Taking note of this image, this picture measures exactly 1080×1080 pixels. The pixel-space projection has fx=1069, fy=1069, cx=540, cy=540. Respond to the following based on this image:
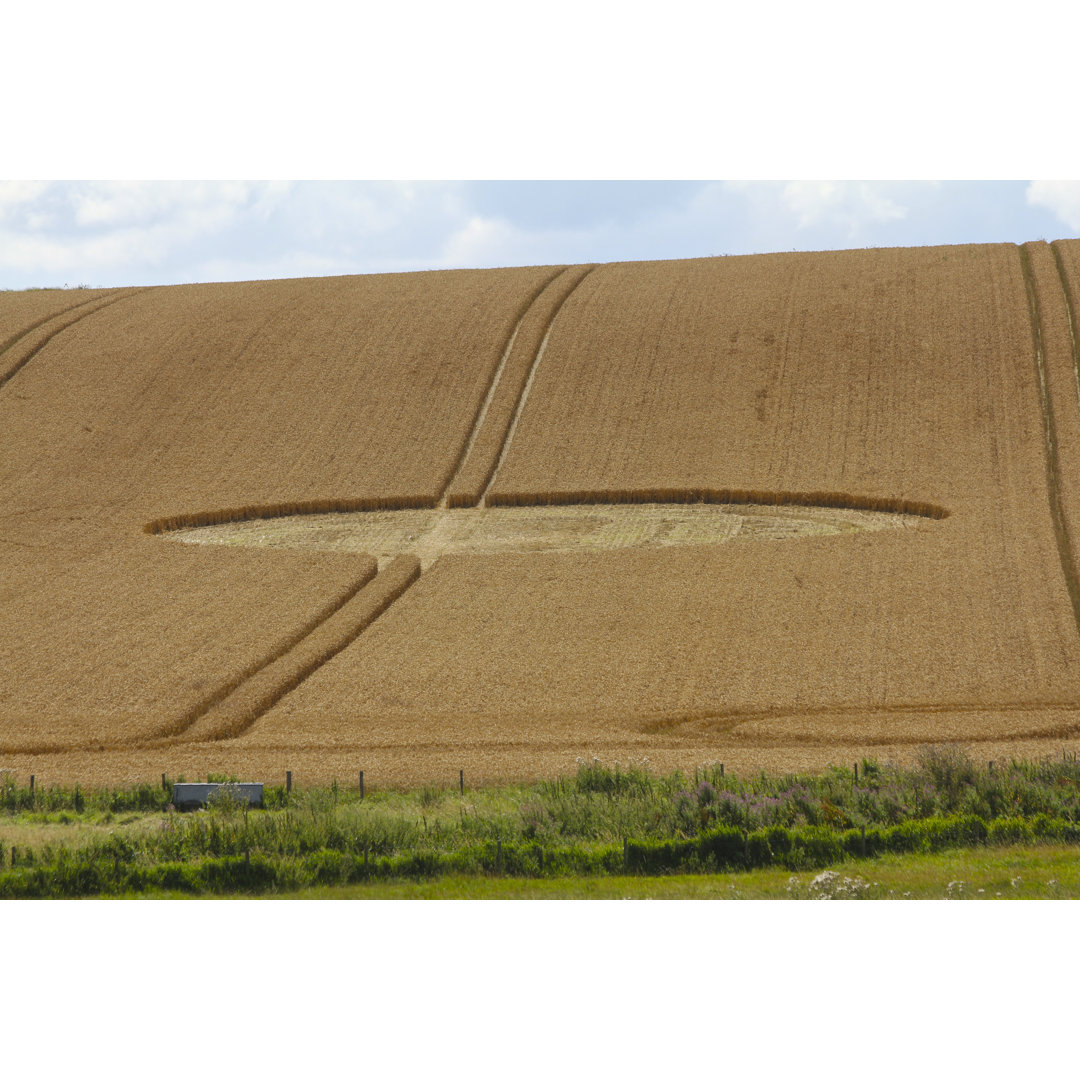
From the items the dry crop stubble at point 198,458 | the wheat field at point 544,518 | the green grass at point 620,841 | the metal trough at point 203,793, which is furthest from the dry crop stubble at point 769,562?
the green grass at point 620,841

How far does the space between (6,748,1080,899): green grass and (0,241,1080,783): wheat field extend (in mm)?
3201

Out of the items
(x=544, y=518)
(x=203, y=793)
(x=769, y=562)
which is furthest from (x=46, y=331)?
(x=203, y=793)

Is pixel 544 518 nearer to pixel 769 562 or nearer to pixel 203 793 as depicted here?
pixel 769 562

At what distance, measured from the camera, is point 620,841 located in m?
14.1

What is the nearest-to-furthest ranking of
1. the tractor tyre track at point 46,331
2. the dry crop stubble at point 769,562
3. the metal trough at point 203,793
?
1. the metal trough at point 203,793
2. the dry crop stubble at point 769,562
3. the tractor tyre track at point 46,331

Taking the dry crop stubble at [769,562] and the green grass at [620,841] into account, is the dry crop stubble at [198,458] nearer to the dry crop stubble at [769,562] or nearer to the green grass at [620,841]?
the dry crop stubble at [769,562]

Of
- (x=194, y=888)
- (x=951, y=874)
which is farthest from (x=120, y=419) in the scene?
(x=951, y=874)

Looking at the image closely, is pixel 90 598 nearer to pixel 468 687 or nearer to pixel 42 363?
pixel 468 687

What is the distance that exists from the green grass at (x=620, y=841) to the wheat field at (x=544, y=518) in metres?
3.20

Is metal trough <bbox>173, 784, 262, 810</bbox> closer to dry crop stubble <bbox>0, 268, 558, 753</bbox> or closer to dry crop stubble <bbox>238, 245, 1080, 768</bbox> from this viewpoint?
dry crop stubble <bbox>238, 245, 1080, 768</bbox>

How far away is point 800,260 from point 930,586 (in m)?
34.4

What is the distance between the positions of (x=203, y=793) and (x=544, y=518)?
75.9ft

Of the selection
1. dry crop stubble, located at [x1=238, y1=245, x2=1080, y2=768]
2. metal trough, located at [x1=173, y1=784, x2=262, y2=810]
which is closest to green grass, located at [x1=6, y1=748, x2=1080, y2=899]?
metal trough, located at [x1=173, y1=784, x2=262, y2=810]

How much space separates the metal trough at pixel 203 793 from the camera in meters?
17.0
